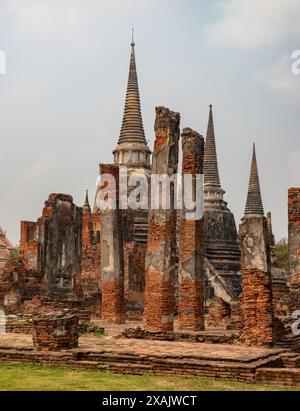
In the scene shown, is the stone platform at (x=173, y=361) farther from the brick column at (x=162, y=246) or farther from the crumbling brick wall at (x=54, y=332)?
the brick column at (x=162, y=246)

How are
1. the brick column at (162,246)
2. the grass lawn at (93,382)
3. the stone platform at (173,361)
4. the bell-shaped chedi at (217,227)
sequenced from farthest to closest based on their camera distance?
the bell-shaped chedi at (217,227) < the brick column at (162,246) < the stone platform at (173,361) < the grass lawn at (93,382)

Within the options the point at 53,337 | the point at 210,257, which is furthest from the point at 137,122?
the point at 53,337

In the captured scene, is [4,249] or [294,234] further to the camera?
[4,249]

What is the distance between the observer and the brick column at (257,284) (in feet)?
39.6

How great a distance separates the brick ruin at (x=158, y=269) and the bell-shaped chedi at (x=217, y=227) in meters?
0.08

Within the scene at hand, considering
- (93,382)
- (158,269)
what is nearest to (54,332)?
(93,382)

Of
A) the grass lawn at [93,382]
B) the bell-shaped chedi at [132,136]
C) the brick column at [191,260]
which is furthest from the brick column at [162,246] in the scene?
the bell-shaped chedi at [132,136]

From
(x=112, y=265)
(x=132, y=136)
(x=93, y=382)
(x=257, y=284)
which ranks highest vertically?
(x=132, y=136)

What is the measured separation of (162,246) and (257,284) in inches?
96.5

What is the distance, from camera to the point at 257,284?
1218 centimetres

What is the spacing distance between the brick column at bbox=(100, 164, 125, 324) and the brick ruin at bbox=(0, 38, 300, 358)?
2cm

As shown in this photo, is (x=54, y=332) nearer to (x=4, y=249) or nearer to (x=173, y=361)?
(x=173, y=361)

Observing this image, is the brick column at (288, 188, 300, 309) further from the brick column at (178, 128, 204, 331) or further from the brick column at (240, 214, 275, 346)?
the brick column at (240, 214, 275, 346)

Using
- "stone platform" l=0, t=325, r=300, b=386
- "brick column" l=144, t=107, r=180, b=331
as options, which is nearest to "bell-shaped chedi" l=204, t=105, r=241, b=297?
"brick column" l=144, t=107, r=180, b=331
